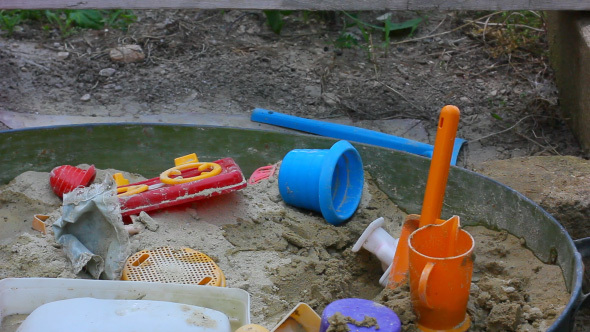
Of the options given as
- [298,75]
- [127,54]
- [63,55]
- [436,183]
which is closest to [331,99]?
[298,75]

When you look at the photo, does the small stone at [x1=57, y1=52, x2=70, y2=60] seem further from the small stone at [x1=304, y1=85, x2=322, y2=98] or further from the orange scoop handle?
the orange scoop handle

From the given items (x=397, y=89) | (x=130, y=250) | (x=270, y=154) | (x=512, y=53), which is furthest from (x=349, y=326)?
(x=512, y=53)

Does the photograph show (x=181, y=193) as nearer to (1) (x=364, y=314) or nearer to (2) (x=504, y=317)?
(1) (x=364, y=314)

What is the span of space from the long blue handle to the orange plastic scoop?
742mm

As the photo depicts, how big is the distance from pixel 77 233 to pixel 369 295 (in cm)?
65

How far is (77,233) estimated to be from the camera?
4.97ft

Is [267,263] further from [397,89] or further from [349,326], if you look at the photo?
[397,89]

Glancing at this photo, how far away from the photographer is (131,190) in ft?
5.58

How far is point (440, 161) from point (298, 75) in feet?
5.61

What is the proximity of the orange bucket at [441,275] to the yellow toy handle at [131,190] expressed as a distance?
70 cm

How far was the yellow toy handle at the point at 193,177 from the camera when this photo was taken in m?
1.68

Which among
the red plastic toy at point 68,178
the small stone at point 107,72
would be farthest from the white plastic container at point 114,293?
the small stone at point 107,72

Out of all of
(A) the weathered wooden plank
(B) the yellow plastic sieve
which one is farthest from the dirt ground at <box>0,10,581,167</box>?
(B) the yellow plastic sieve

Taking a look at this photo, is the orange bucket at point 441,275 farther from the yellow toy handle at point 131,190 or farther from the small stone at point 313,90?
the small stone at point 313,90
